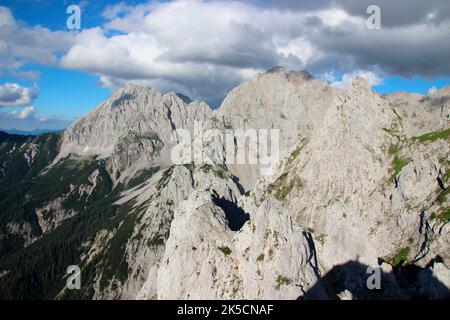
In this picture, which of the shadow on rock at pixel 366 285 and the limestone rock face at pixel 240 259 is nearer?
the shadow on rock at pixel 366 285

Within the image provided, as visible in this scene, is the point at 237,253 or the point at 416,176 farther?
the point at 416,176

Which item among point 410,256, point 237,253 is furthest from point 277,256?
point 410,256

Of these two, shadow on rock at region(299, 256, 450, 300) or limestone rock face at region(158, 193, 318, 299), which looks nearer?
shadow on rock at region(299, 256, 450, 300)

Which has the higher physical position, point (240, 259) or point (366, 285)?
point (240, 259)

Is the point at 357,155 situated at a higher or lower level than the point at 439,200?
higher

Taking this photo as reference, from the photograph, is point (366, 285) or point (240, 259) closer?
point (366, 285)

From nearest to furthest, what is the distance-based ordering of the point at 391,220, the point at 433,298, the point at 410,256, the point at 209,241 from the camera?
1. the point at 433,298
2. the point at 209,241
3. the point at 410,256
4. the point at 391,220
